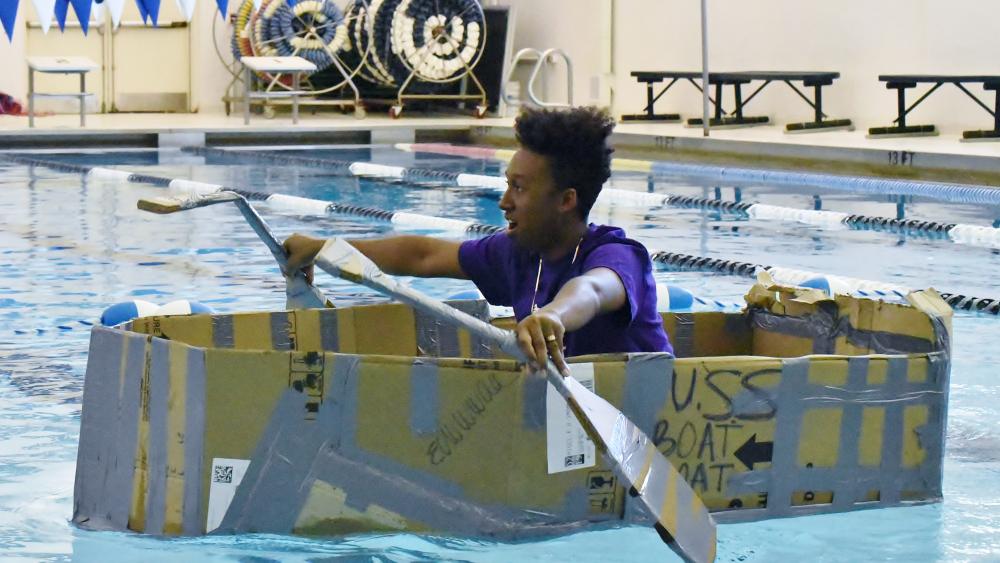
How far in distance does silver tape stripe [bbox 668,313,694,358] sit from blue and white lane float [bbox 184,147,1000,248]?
184 inches

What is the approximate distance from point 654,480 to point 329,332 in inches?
42.3

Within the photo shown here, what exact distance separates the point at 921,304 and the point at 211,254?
489cm

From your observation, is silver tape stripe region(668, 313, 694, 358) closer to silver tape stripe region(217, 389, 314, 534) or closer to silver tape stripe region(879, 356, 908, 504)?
silver tape stripe region(879, 356, 908, 504)

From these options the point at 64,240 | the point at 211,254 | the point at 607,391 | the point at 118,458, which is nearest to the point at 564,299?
the point at 607,391

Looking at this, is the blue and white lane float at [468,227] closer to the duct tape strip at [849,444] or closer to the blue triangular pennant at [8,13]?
the blue triangular pennant at [8,13]

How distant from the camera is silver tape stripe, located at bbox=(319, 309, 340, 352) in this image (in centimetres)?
363

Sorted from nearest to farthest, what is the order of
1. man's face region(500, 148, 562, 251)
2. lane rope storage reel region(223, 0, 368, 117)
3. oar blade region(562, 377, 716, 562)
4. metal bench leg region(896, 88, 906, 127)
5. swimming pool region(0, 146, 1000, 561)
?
oar blade region(562, 377, 716, 562), swimming pool region(0, 146, 1000, 561), man's face region(500, 148, 562, 251), metal bench leg region(896, 88, 906, 127), lane rope storage reel region(223, 0, 368, 117)

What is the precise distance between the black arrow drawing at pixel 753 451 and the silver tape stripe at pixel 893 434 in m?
0.28

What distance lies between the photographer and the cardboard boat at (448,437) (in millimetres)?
2873

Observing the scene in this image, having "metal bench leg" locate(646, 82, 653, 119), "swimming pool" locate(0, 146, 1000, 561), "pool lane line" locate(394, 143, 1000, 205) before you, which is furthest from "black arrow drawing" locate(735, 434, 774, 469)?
"metal bench leg" locate(646, 82, 653, 119)

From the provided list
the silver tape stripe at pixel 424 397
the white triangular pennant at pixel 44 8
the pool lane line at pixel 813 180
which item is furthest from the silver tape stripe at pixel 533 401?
the pool lane line at pixel 813 180

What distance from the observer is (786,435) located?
3.17 meters

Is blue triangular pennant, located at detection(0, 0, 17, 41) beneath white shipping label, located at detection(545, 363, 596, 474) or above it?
above

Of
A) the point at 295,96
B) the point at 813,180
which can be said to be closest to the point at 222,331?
the point at 813,180
